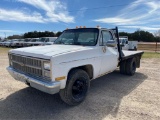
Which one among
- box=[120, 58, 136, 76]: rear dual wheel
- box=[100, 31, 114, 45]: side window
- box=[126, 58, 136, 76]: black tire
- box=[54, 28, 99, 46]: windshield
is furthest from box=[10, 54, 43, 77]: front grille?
box=[126, 58, 136, 76]: black tire

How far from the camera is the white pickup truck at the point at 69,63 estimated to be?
357cm

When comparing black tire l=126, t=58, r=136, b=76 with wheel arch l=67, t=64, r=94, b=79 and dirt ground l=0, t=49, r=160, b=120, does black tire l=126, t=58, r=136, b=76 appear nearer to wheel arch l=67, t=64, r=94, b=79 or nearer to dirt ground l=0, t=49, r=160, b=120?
dirt ground l=0, t=49, r=160, b=120

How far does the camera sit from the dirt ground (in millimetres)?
3758

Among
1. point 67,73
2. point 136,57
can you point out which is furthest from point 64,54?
point 136,57

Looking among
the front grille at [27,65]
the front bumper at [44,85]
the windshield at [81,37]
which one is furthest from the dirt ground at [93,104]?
the windshield at [81,37]

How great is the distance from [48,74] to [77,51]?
929mm

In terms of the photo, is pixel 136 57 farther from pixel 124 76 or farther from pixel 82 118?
pixel 82 118

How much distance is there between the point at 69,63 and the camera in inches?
149

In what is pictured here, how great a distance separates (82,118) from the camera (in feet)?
11.9

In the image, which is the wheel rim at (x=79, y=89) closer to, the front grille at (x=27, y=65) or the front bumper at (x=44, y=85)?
the front bumper at (x=44, y=85)

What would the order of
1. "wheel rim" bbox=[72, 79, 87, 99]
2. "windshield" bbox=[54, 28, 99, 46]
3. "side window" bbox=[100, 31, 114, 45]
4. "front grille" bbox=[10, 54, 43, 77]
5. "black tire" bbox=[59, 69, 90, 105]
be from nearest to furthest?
"front grille" bbox=[10, 54, 43, 77] < "black tire" bbox=[59, 69, 90, 105] < "wheel rim" bbox=[72, 79, 87, 99] < "windshield" bbox=[54, 28, 99, 46] < "side window" bbox=[100, 31, 114, 45]

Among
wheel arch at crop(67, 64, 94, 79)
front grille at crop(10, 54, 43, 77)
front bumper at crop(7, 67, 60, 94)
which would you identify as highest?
front grille at crop(10, 54, 43, 77)

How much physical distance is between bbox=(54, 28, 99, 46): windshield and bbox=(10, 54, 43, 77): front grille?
1.58 metres

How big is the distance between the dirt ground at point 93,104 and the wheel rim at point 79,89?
244 mm
